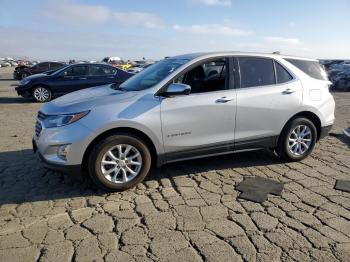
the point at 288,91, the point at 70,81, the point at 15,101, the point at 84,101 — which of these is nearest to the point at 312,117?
the point at 288,91

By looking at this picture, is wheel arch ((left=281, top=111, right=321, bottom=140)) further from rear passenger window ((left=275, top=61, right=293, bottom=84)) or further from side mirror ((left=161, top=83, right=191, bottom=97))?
side mirror ((left=161, top=83, right=191, bottom=97))

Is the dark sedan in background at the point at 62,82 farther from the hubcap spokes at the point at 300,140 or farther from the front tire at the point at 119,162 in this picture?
the front tire at the point at 119,162

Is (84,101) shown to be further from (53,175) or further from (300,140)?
(300,140)

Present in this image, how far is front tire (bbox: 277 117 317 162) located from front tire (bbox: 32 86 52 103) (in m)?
10.4

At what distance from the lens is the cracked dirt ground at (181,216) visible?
10.7 feet

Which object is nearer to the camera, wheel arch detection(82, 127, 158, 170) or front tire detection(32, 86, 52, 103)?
wheel arch detection(82, 127, 158, 170)

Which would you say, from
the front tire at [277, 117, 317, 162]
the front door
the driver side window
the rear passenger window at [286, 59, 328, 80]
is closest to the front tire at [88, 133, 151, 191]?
the front door

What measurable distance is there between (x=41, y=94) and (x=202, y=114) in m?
10.4

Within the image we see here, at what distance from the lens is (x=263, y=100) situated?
524cm

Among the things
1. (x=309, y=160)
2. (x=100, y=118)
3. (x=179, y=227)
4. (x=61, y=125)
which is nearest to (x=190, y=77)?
(x=100, y=118)

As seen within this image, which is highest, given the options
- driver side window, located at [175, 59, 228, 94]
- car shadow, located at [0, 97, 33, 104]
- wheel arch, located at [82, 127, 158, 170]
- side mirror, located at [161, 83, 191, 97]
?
driver side window, located at [175, 59, 228, 94]

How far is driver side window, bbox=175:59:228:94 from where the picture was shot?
16.3ft

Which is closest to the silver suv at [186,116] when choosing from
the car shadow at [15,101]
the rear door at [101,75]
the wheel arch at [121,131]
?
the wheel arch at [121,131]

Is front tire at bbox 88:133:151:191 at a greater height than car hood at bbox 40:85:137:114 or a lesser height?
lesser
